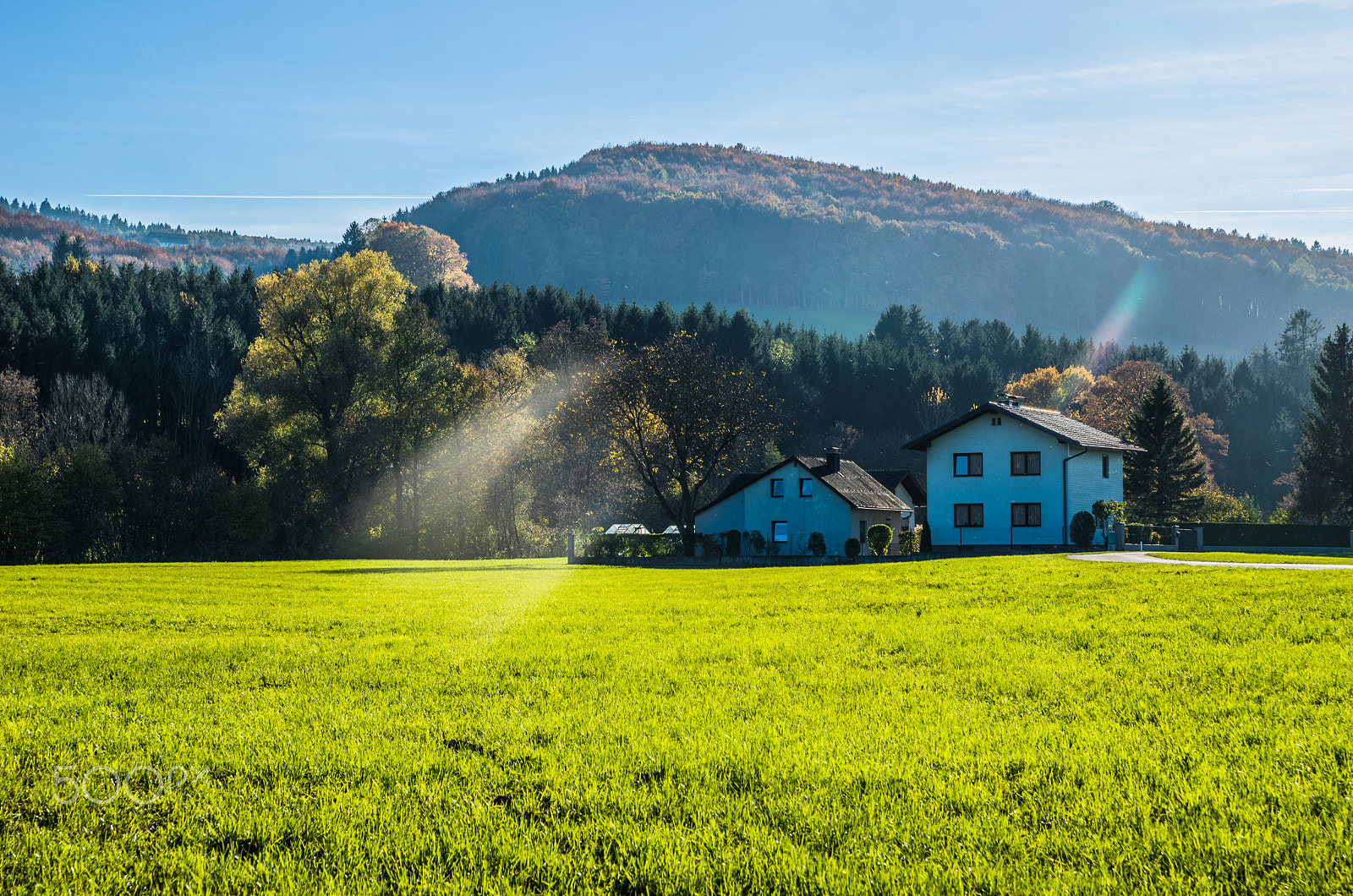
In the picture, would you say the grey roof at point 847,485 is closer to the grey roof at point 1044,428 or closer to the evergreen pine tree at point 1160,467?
the grey roof at point 1044,428

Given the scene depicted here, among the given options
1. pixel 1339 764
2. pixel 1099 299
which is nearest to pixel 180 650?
pixel 1339 764

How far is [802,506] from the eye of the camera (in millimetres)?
59438

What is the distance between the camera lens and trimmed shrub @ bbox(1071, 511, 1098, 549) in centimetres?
4631

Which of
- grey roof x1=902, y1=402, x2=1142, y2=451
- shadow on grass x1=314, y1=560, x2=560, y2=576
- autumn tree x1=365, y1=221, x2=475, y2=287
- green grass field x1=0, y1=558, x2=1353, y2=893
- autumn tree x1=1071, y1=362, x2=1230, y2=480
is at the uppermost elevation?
autumn tree x1=365, y1=221, x2=475, y2=287

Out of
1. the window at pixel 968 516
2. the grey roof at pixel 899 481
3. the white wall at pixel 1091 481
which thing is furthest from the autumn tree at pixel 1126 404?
the window at pixel 968 516

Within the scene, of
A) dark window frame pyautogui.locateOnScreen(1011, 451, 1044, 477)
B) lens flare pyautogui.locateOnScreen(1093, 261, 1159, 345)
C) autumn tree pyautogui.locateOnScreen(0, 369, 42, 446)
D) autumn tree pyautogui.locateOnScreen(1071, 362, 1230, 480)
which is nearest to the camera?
dark window frame pyautogui.locateOnScreen(1011, 451, 1044, 477)

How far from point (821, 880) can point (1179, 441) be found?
7185 centimetres

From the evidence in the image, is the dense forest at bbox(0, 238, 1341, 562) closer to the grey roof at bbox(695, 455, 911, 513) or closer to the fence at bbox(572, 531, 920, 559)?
the grey roof at bbox(695, 455, 911, 513)

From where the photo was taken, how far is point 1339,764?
22.0ft

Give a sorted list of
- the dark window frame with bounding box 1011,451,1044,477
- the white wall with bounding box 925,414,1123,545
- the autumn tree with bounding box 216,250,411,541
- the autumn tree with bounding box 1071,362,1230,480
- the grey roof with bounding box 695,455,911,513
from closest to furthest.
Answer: the white wall with bounding box 925,414,1123,545
the dark window frame with bounding box 1011,451,1044,477
the autumn tree with bounding box 216,250,411,541
the grey roof with bounding box 695,455,911,513
the autumn tree with bounding box 1071,362,1230,480

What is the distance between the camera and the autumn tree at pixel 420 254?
370 feet

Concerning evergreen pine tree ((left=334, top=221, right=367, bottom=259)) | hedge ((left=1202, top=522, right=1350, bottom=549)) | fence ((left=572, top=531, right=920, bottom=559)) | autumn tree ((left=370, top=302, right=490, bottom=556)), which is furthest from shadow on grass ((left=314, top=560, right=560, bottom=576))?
evergreen pine tree ((left=334, top=221, right=367, bottom=259))

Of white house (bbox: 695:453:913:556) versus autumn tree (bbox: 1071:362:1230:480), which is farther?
autumn tree (bbox: 1071:362:1230:480)

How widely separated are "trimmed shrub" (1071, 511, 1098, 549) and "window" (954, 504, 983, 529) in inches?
273
